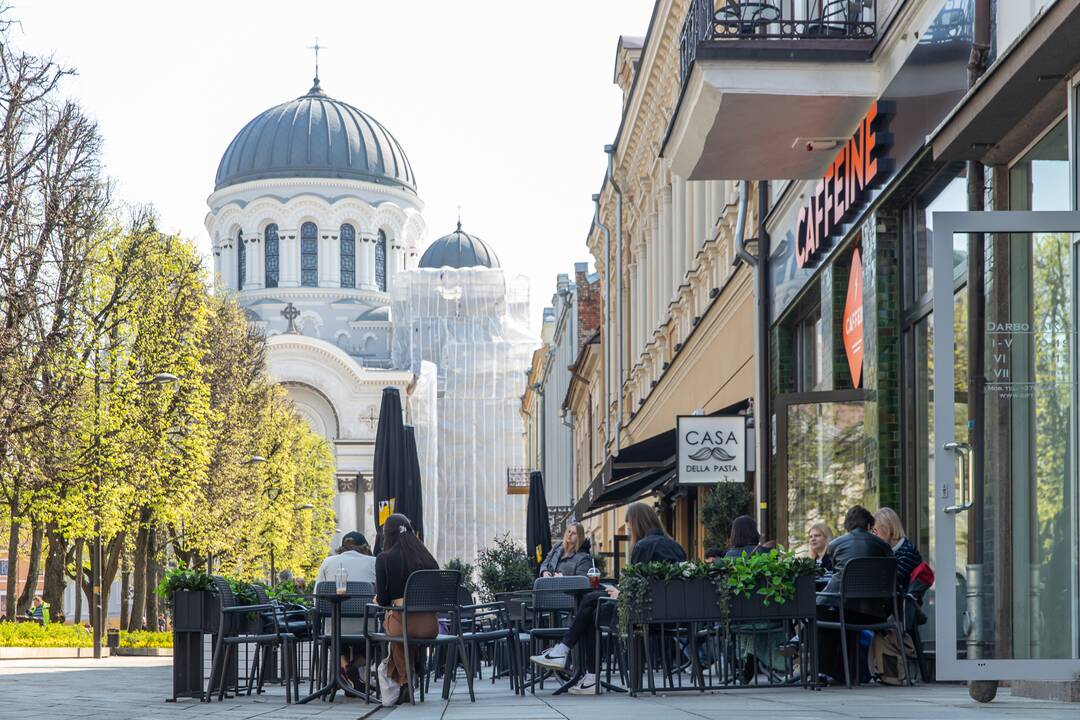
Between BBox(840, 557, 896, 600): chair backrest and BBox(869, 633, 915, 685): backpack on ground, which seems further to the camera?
BBox(869, 633, 915, 685): backpack on ground

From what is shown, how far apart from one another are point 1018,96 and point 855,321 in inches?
181

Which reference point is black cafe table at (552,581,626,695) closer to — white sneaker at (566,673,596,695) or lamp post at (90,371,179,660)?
white sneaker at (566,673,596,695)

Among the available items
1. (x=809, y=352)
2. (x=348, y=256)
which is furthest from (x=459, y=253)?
(x=809, y=352)

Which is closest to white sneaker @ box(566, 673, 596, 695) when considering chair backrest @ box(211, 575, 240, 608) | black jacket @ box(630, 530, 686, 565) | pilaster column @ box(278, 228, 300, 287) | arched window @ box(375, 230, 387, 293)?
black jacket @ box(630, 530, 686, 565)

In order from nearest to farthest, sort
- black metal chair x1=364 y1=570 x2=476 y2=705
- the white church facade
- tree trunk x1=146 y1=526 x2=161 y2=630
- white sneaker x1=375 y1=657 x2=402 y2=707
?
black metal chair x1=364 y1=570 x2=476 y2=705 → white sneaker x1=375 y1=657 x2=402 y2=707 → tree trunk x1=146 y1=526 x2=161 y2=630 → the white church facade

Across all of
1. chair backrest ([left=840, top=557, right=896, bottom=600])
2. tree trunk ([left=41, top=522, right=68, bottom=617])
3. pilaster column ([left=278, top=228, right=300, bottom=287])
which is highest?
pilaster column ([left=278, top=228, right=300, bottom=287])

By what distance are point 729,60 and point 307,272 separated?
3462 inches

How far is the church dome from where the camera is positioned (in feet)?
353

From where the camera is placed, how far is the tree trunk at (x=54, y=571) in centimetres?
3138

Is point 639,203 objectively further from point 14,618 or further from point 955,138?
point 955,138

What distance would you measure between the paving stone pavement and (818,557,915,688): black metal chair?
13.6 inches

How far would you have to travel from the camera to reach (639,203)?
101ft

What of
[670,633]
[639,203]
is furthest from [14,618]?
[670,633]

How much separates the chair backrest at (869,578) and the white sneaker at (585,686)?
211cm
